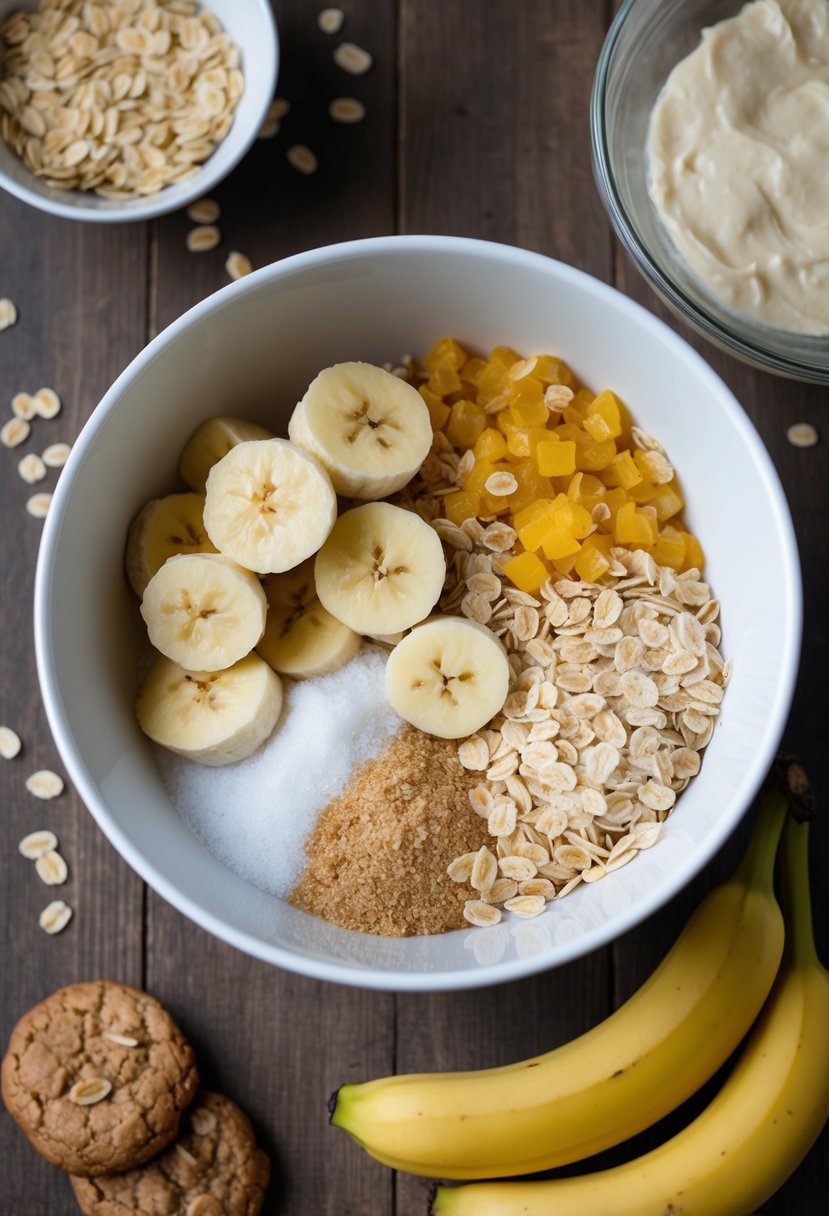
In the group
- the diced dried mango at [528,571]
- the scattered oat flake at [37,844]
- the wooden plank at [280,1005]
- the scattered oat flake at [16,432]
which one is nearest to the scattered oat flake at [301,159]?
the wooden plank at [280,1005]

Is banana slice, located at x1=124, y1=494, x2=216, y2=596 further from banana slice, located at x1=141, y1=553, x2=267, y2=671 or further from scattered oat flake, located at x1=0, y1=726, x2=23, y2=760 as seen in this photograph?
scattered oat flake, located at x1=0, y1=726, x2=23, y2=760

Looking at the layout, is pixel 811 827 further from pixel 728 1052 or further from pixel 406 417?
pixel 406 417

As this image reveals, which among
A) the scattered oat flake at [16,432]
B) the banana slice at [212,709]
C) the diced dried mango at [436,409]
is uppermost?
the diced dried mango at [436,409]

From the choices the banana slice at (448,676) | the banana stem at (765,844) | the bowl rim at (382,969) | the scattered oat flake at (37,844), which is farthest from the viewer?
the scattered oat flake at (37,844)

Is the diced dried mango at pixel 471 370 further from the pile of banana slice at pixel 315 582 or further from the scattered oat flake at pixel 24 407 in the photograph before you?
the scattered oat flake at pixel 24 407

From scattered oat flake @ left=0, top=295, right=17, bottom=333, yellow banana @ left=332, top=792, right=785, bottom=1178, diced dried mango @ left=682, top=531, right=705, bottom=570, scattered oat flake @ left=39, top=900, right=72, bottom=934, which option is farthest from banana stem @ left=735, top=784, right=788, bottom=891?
scattered oat flake @ left=0, top=295, right=17, bottom=333

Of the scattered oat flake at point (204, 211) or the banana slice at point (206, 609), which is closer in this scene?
the banana slice at point (206, 609)

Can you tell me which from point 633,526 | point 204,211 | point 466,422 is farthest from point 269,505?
point 204,211
